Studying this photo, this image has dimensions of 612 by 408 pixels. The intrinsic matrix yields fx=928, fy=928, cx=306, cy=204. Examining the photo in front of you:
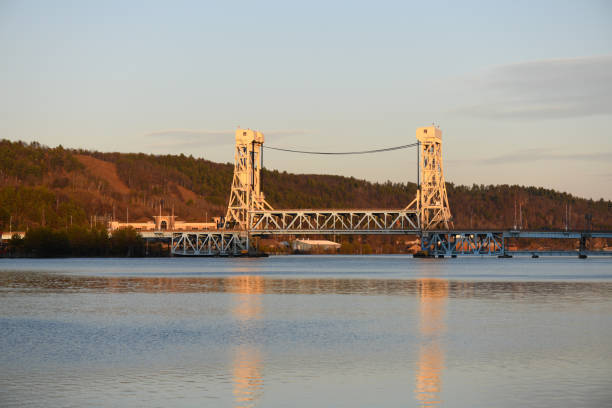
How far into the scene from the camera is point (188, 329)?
37000 mm

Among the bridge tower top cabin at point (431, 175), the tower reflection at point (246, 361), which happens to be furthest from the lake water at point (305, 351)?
the bridge tower top cabin at point (431, 175)

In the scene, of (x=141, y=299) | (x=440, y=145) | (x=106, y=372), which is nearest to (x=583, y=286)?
(x=141, y=299)

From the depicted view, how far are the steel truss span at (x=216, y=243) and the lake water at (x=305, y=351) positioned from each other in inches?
4538

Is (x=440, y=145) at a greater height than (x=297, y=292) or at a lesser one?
greater

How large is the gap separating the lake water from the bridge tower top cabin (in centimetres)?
10432

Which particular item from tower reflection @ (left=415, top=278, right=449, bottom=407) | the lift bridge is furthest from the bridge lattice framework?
tower reflection @ (left=415, top=278, right=449, bottom=407)

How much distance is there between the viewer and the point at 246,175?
167875 mm

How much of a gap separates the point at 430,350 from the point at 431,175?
13205 centimetres

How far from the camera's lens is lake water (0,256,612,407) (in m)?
21.8

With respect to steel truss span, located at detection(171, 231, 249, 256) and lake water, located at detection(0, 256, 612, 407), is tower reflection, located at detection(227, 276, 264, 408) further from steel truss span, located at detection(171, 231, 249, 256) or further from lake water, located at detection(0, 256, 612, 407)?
steel truss span, located at detection(171, 231, 249, 256)

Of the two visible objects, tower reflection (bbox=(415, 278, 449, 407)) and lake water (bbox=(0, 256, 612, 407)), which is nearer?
lake water (bbox=(0, 256, 612, 407))

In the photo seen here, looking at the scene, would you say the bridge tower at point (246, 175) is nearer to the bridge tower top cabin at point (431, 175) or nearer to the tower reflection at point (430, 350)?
the bridge tower top cabin at point (431, 175)

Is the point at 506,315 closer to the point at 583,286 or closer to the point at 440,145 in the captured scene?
the point at 583,286

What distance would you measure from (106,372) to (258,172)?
145986 mm
